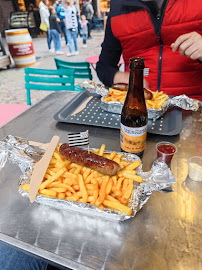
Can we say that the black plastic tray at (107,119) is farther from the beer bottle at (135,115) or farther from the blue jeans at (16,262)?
the blue jeans at (16,262)

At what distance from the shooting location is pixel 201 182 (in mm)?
1105

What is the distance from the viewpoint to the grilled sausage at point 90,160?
0.98m

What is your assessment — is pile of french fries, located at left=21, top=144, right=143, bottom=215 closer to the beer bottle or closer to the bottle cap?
the beer bottle

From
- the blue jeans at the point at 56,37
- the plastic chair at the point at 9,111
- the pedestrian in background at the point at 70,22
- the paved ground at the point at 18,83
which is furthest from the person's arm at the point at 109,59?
the blue jeans at the point at 56,37

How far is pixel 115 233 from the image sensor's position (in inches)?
35.0

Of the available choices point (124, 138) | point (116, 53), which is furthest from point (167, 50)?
point (124, 138)

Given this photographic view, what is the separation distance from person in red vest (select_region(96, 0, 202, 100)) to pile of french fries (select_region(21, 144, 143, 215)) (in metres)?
1.23

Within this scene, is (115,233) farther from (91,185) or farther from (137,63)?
(137,63)

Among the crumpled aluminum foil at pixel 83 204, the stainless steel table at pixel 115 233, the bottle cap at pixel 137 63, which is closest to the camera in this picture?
the stainless steel table at pixel 115 233

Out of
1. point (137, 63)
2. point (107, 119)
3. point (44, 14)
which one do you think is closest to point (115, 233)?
point (137, 63)

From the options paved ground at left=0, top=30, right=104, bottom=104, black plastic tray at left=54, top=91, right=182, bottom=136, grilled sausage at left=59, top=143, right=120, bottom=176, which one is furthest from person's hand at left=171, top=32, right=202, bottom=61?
paved ground at left=0, top=30, right=104, bottom=104

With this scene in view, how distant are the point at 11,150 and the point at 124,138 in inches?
27.0

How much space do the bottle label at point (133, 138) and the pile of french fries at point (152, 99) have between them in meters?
0.54

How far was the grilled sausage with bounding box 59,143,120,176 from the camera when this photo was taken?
0.98 metres
